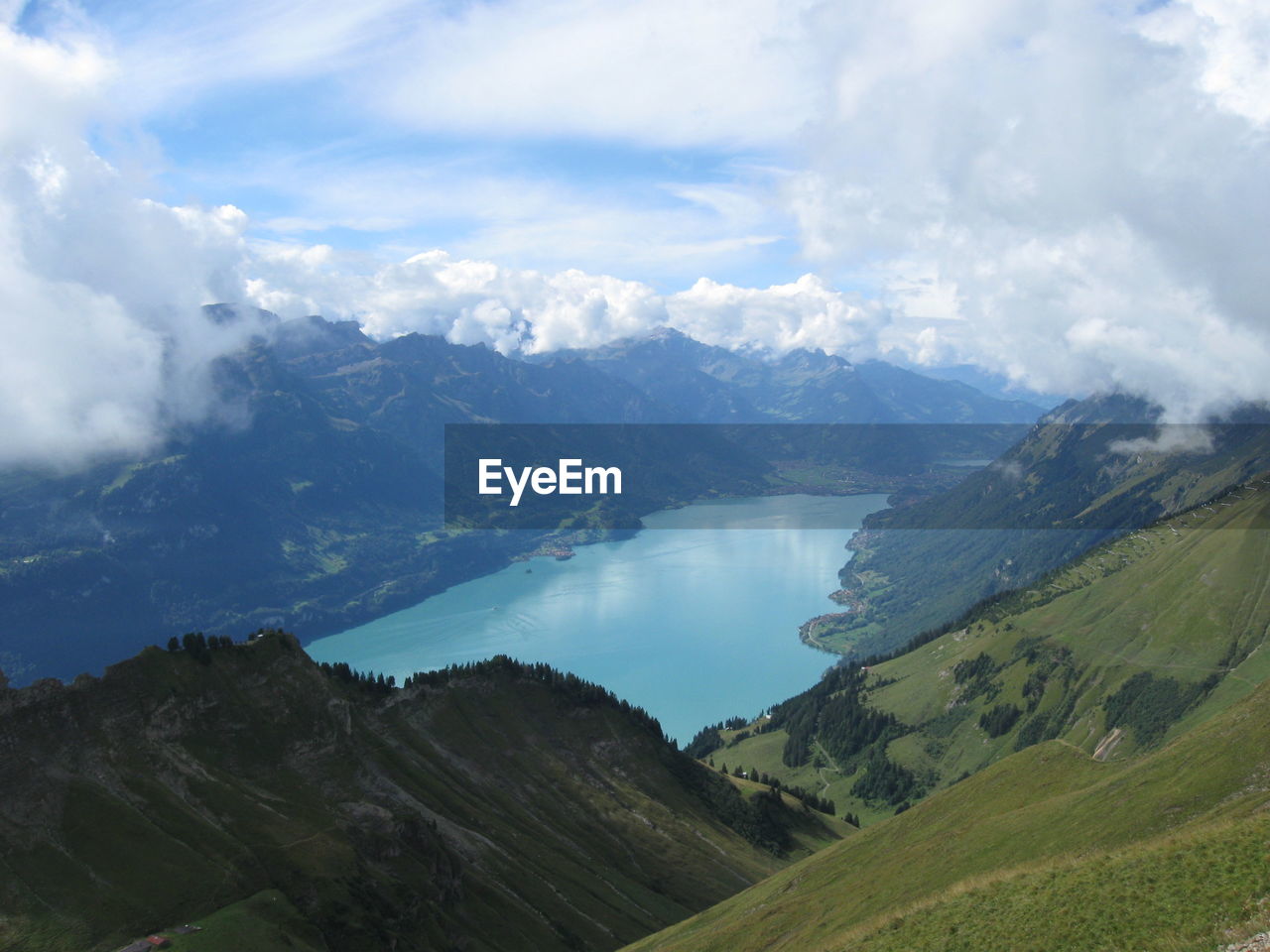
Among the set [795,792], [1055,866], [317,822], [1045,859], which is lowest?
[795,792]

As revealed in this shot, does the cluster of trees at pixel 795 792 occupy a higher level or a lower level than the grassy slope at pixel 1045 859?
lower

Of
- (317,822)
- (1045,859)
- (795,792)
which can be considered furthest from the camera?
(795,792)

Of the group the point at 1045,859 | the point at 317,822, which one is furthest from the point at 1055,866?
the point at 317,822

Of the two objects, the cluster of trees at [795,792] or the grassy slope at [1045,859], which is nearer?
the grassy slope at [1045,859]

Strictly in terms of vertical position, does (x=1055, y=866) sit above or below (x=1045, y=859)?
above

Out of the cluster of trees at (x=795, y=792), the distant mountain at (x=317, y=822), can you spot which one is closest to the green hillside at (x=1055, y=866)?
the distant mountain at (x=317, y=822)

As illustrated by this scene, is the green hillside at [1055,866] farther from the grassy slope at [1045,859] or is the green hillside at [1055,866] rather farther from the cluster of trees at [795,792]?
the cluster of trees at [795,792]

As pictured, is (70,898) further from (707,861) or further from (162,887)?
(707,861)

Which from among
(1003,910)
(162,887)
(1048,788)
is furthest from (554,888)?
(1003,910)

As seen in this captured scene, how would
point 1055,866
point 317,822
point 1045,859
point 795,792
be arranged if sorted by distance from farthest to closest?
point 795,792 → point 317,822 → point 1045,859 → point 1055,866

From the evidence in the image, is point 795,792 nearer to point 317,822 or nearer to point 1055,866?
point 317,822
